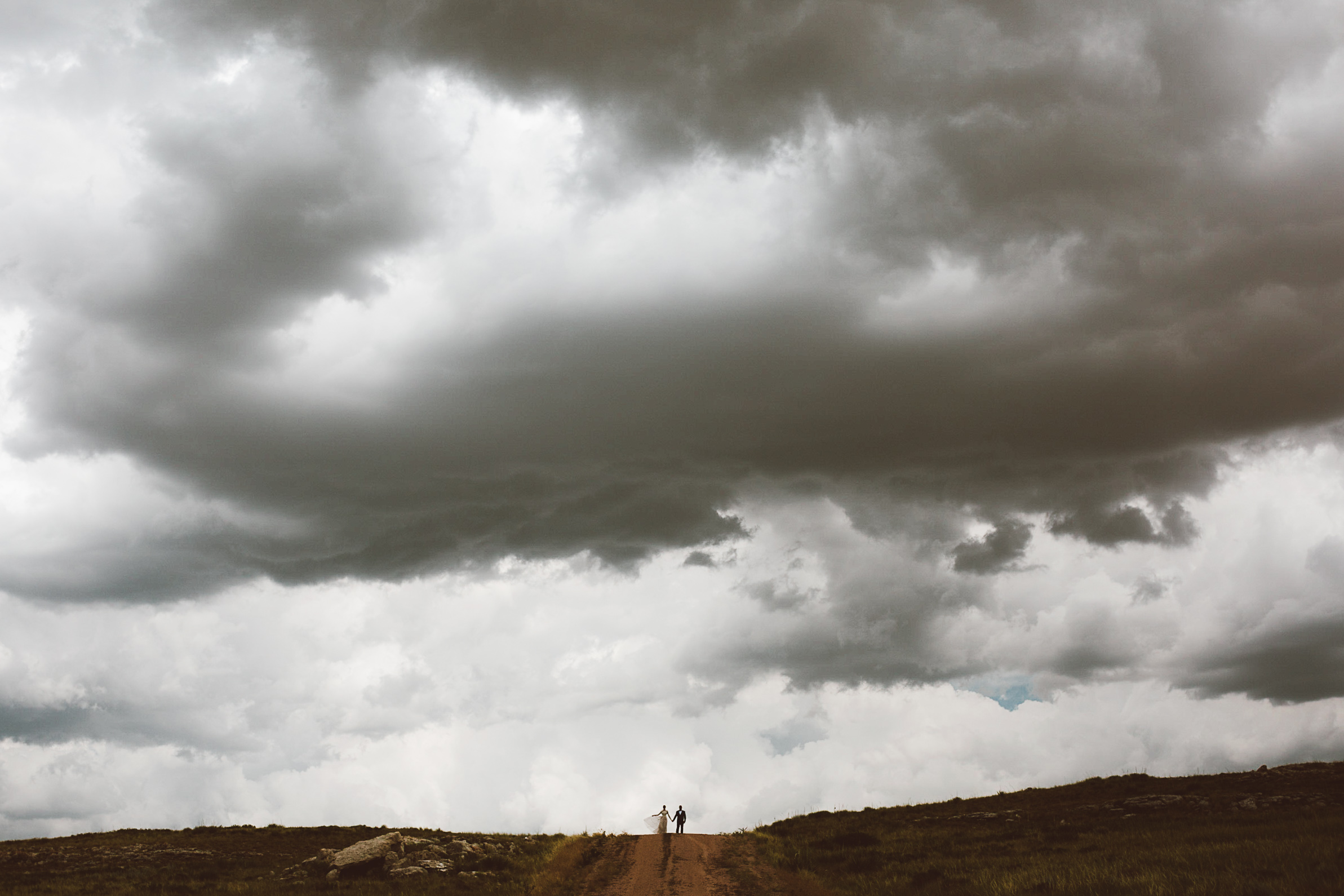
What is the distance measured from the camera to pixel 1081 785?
64.3m

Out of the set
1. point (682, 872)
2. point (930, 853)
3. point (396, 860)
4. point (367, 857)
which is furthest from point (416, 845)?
point (930, 853)

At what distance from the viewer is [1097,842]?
123 ft

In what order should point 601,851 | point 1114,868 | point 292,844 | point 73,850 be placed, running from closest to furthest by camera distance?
point 1114,868 < point 601,851 < point 73,850 < point 292,844

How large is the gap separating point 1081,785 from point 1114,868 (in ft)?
144

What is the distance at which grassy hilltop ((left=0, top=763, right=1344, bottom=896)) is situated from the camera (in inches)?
997

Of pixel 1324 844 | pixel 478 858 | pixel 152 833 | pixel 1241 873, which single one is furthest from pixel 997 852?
pixel 152 833

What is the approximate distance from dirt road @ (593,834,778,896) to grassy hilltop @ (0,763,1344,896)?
0.41 m

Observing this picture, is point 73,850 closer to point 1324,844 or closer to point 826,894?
point 826,894

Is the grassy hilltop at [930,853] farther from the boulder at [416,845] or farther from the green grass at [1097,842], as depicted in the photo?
the boulder at [416,845]

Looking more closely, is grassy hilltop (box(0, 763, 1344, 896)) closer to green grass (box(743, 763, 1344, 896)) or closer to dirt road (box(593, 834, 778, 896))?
green grass (box(743, 763, 1344, 896))

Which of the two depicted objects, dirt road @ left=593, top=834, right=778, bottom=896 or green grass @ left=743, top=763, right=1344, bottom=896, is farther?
dirt road @ left=593, top=834, right=778, bottom=896

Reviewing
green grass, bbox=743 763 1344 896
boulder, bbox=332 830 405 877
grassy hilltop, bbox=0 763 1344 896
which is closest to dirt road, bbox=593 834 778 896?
grassy hilltop, bbox=0 763 1344 896

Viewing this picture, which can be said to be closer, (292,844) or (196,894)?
(196,894)

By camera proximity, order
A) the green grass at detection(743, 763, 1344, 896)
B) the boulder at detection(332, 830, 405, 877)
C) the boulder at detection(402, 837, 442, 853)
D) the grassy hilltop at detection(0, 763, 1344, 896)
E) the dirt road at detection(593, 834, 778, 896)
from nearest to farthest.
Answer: the green grass at detection(743, 763, 1344, 896), the grassy hilltop at detection(0, 763, 1344, 896), the dirt road at detection(593, 834, 778, 896), the boulder at detection(332, 830, 405, 877), the boulder at detection(402, 837, 442, 853)
